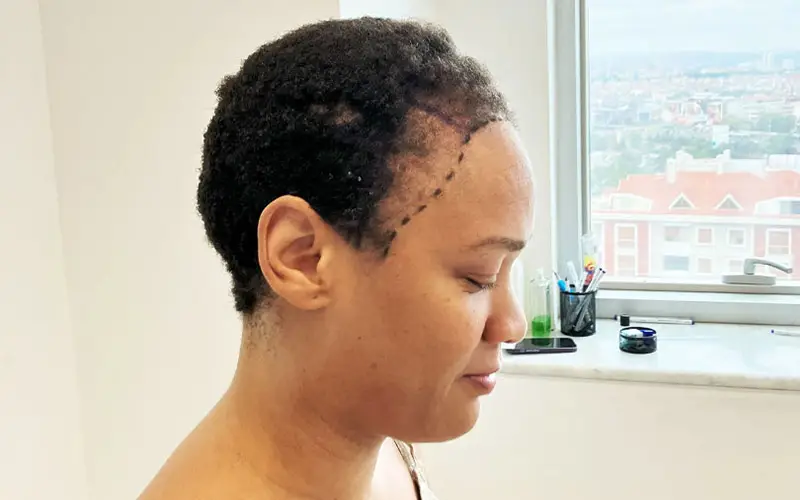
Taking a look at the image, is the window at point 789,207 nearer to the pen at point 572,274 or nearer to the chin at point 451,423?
the pen at point 572,274

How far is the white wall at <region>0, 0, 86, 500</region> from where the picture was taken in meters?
1.48

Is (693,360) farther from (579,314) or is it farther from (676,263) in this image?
(676,263)

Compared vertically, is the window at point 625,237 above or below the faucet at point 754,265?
above

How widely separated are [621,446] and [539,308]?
0.36m

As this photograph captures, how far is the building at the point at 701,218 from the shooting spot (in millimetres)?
1870

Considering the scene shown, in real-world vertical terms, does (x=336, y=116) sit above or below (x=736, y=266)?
above

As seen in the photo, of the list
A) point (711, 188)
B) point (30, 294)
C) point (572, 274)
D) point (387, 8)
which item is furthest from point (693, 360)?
point (30, 294)

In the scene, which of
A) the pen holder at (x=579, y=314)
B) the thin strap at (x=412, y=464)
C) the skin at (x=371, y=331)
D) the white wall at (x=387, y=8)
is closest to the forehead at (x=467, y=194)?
the skin at (x=371, y=331)

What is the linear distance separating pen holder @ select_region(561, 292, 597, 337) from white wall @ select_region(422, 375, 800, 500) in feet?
0.64

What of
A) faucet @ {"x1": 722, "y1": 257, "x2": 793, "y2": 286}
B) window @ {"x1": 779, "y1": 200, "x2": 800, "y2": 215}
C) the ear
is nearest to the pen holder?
faucet @ {"x1": 722, "y1": 257, "x2": 793, "y2": 286}

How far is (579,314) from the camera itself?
1837mm

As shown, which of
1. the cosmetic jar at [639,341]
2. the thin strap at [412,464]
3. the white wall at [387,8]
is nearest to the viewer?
the thin strap at [412,464]

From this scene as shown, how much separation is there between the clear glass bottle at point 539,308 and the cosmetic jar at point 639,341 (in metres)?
0.19

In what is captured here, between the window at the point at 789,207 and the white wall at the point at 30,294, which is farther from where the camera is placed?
the window at the point at 789,207
